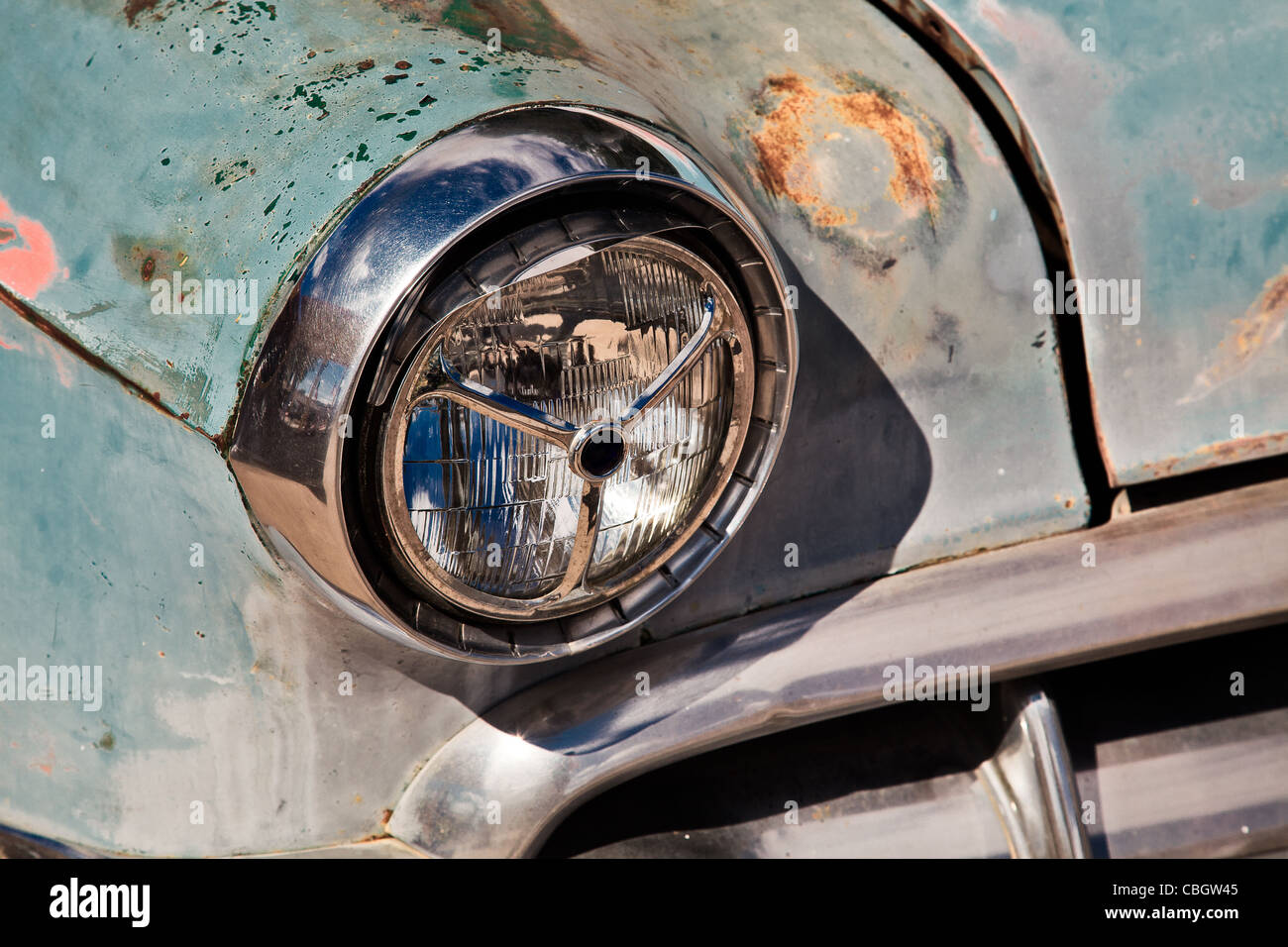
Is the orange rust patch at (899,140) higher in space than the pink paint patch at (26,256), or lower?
higher

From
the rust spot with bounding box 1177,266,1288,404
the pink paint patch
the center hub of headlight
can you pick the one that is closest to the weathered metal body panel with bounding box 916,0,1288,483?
the rust spot with bounding box 1177,266,1288,404

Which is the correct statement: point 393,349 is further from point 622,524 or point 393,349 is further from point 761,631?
point 761,631

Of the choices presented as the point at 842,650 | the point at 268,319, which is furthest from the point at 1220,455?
the point at 268,319

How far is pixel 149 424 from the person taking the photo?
100cm

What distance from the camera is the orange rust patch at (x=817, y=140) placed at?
114 cm

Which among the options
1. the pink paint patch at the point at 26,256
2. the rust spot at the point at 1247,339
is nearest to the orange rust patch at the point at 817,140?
the rust spot at the point at 1247,339

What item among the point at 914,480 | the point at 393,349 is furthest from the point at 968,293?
the point at 393,349

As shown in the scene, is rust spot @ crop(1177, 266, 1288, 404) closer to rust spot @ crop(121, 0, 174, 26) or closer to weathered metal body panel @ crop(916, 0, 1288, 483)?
weathered metal body panel @ crop(916, 0, 1288, 483)

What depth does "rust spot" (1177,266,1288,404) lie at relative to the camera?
1213 mm

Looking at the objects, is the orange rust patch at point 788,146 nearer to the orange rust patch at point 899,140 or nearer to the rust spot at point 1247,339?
the orange rust patch at point 899,140

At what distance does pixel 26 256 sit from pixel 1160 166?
1.08m

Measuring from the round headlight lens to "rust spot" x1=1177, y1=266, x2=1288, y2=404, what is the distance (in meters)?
0.53

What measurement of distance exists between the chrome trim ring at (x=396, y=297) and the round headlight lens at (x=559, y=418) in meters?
0.03

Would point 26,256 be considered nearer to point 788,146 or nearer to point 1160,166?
point 788,146
